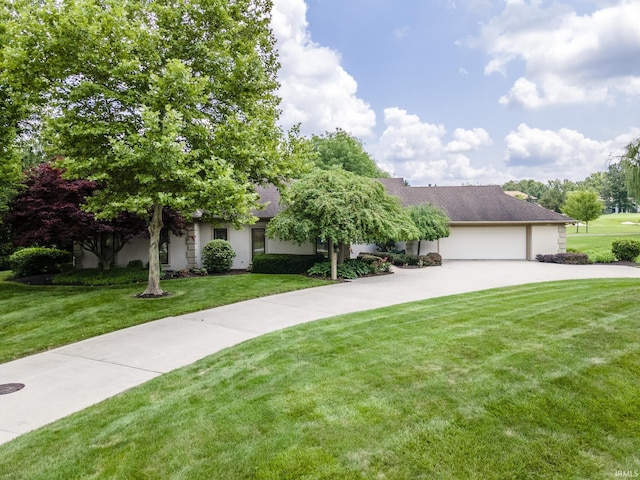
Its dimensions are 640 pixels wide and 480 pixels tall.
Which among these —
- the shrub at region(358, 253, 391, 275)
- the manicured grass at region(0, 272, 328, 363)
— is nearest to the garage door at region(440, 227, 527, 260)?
the shrub at region(358, 253, 391, 275)

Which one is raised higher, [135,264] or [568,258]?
[135,264]

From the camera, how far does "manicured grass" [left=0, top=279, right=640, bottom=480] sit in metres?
2.88

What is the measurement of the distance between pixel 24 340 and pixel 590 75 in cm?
1914

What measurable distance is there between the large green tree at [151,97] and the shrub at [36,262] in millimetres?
8717

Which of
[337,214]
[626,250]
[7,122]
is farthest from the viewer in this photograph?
[626,250]

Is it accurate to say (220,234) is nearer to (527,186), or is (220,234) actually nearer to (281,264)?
(281,264)

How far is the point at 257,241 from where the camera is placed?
17828mm

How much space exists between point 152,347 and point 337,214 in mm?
8172

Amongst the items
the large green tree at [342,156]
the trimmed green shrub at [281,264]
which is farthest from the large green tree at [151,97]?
the large green tree at [342,156]

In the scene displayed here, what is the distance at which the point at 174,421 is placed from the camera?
3.74 meters

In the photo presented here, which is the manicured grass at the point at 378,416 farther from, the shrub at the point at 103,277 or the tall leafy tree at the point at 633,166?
the tall leafy tree at the point at 633,166

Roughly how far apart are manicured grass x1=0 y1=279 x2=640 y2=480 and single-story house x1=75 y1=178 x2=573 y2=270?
11.9m

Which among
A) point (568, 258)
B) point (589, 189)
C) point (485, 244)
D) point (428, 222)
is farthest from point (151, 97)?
point (589, 189)

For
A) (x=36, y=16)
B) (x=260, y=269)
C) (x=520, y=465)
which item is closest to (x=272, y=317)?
(x=520, y=465)
